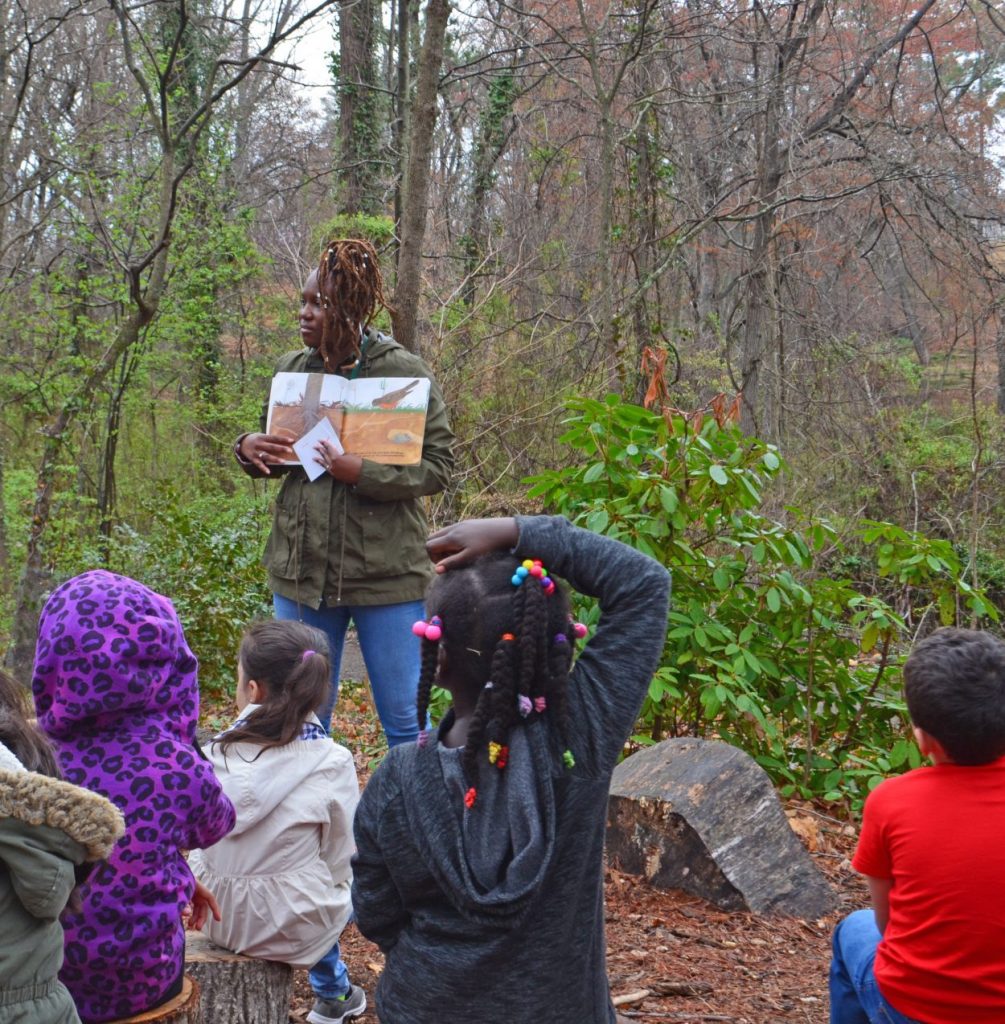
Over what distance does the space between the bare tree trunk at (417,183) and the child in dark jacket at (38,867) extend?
13.6 ft

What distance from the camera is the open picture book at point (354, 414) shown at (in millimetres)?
3764

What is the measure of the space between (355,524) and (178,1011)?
167 cm

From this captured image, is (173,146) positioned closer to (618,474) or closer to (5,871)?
(618,474)

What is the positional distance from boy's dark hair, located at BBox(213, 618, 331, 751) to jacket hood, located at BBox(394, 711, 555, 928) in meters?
1.25

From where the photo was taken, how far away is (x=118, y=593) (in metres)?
2.48

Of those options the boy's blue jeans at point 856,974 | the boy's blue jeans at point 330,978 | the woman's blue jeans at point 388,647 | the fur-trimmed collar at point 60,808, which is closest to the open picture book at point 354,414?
the woman's blue jeans at point 388,647

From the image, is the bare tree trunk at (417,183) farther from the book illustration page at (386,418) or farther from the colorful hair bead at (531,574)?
the colorful hair bead at (531,574)

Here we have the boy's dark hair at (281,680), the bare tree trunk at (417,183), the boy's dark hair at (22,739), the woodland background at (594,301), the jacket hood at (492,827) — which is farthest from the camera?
the bare tree trunk at (417,183)

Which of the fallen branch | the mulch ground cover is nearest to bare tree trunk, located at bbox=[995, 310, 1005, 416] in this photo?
the mulch ground cover

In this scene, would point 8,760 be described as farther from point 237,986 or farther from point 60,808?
point 237,986

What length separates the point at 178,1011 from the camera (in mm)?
2594

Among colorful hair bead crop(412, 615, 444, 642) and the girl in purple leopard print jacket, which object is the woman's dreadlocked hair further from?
colorful hair bead crop(412, 615, 444, 642)

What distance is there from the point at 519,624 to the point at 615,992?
2150mm

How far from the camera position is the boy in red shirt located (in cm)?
216
